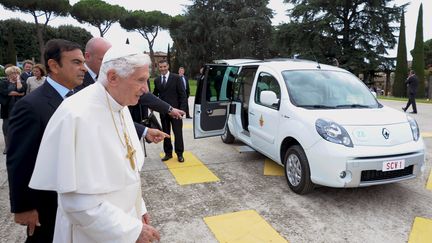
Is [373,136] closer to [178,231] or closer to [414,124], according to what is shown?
[414,124]

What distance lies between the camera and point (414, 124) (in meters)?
4.23

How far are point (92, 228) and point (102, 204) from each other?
102 millimetres

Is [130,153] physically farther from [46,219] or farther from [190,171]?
[190,171]

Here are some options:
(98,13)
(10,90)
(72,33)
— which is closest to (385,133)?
(10,90)

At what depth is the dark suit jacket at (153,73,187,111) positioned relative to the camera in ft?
19.1

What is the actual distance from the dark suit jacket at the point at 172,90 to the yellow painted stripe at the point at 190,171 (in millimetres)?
1034

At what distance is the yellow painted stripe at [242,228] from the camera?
3.14 metres

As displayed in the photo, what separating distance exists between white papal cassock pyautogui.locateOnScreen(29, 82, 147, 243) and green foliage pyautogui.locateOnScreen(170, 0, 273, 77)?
119 feet

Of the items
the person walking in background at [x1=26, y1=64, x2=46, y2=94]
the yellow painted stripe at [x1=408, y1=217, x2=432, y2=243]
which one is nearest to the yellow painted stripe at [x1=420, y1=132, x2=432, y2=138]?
the yellow painted stripe at [x1=408, y1=217, x2=432, y2=243]

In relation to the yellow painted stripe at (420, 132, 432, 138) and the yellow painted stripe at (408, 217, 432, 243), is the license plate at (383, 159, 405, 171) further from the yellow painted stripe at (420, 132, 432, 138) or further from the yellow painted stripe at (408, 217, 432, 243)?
the yellow painted stripe at (420, 132, 432, 138)

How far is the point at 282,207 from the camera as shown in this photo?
3.83 meters

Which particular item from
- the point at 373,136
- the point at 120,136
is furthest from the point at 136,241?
the point at 373,136

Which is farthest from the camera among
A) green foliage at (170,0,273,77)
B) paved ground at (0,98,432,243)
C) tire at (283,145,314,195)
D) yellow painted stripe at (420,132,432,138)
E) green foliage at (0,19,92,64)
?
green foliage at (0,19,92,64)

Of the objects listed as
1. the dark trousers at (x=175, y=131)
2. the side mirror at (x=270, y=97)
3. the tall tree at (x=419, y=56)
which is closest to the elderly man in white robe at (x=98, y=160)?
the side mirror at (x=270, y=97)
